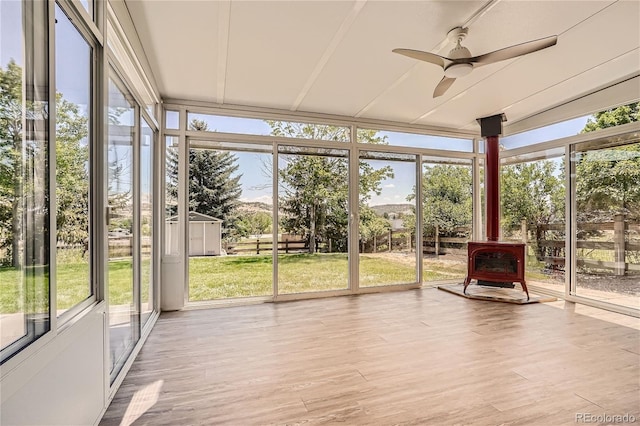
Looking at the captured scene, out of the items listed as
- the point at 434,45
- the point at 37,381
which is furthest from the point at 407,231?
the point at 37,381

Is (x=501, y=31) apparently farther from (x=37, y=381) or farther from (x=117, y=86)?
(x=37, y=381)

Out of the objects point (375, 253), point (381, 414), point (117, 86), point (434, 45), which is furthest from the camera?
point (375, 253)

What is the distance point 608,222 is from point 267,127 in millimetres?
4639

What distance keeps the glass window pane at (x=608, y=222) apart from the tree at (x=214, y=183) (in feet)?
15.4

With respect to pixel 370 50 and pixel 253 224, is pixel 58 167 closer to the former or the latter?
pixel 370 50

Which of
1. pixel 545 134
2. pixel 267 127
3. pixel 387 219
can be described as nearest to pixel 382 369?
pixel 387 219

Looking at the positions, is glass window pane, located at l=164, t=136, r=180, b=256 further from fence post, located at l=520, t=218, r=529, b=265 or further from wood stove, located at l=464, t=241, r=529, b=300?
fence post, located at l=520, t=218, r=529, b=265

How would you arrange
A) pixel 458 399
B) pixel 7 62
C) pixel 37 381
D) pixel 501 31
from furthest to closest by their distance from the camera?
1. pixel 501 31
2. pixel 458 399
3. pixel 37 381
4. pixel 7 62

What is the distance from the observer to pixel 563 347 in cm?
291

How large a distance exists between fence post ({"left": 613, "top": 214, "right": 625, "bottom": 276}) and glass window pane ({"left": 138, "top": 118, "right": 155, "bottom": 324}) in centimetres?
546

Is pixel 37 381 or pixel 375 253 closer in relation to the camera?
pixel 37 381

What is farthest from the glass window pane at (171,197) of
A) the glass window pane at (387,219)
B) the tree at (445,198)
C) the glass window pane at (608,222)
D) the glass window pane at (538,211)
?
the glass window pane at (608,222)

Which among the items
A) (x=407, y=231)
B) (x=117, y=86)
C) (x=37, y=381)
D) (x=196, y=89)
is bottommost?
(x=37, y=381)

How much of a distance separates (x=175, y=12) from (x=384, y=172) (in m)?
3.58
